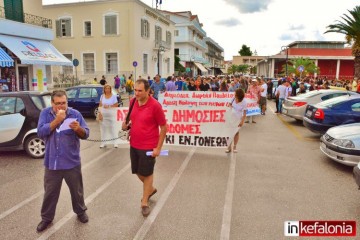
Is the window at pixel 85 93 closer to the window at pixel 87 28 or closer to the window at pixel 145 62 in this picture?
the window at pixel 87 28

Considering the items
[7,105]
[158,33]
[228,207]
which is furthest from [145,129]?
[158,33]

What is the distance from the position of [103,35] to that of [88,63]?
354 cm

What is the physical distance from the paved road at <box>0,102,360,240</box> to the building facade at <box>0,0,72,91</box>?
481 inches

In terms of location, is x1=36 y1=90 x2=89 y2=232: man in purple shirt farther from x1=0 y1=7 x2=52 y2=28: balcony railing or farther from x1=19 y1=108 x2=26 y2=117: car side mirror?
x1=0 y1=7 x2=52 y2=28: balcony railing

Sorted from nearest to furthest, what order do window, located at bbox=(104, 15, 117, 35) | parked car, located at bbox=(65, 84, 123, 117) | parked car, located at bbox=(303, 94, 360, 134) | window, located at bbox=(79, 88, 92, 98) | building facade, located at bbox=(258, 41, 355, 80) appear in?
parked car, located at bbox=(303, 94, 360, 134)
parked car, located at bbox=(65, 84, 123, 117)
window, located at bbox=(79, 88, 92, 98)
window, located at bbox=(104, 15, 117, 35)
building facade, located at bbox=(258, 41, 355, 80)

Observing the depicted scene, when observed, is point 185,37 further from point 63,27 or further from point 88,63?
point 63,27

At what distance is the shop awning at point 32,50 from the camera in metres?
18.3

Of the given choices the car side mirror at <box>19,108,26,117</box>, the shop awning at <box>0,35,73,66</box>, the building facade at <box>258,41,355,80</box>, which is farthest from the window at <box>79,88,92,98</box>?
the building facade at <box>258,41,355,80</box>

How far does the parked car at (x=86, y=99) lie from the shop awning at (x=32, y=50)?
235 inches

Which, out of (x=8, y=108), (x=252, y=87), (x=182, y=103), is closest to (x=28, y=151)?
(x=8, y=108)

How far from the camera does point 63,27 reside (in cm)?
3494

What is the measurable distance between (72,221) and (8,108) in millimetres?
4462

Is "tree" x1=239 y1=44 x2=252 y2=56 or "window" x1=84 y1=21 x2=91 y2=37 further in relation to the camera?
"tree" x1=239 y1=44 x2=252 y2=56

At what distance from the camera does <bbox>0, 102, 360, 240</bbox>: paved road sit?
4371mm
